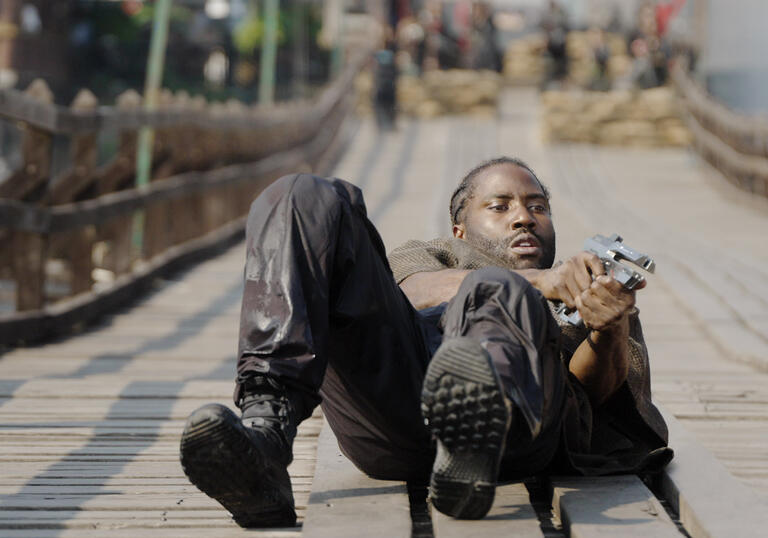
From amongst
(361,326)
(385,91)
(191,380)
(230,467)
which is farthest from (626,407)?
(385,91)

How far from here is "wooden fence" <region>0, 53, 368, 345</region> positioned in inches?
231

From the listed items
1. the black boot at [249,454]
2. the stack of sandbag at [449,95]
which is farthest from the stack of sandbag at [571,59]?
the black boot at [249,454]

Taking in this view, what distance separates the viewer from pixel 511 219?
3.15 m

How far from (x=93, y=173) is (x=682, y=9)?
2623 cm

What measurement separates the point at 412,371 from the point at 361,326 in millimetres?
152

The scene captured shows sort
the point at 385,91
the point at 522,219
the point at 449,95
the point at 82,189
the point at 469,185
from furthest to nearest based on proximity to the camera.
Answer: the point at 449,95, the point at 385,91, the point at 82,189, the point at 469,185, the point at 522,219

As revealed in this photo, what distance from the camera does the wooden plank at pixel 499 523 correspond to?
2439 mm

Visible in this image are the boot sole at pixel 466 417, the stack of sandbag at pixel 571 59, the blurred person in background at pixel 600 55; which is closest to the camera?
the boot sole at pixel 466 417

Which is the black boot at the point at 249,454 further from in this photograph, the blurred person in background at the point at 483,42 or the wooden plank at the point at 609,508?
the blurred person in background at the point at 483,42

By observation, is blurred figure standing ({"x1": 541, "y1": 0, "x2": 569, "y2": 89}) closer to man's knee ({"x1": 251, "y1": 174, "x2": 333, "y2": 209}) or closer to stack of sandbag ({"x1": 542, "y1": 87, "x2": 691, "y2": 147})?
stack of sandbag ({"x1": 542, "y1": 87, "x2": 691, "y2": 147})

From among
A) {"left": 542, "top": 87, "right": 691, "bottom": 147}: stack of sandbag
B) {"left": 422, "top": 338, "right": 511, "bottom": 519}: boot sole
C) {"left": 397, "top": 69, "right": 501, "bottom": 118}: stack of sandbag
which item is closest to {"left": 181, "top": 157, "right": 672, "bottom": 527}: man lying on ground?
{"left": 422, "top": 338, "right": 511, "bottom": 519}: boot sole

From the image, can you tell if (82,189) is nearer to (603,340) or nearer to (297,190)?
(297,190)

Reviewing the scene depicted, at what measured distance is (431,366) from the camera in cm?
230

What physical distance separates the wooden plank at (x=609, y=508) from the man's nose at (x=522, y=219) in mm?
635
